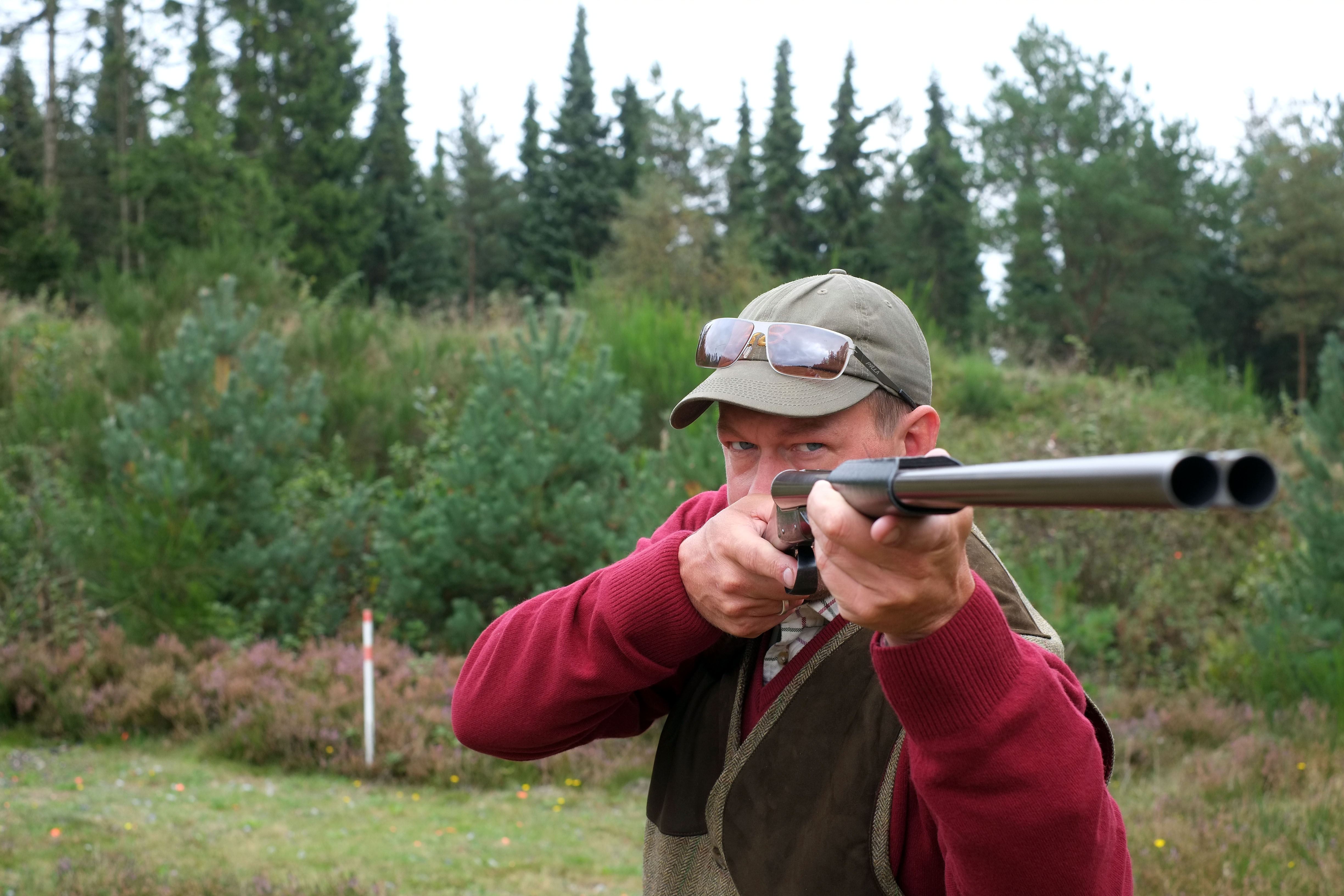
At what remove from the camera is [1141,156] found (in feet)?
118

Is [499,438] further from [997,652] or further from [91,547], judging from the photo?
[997,652]

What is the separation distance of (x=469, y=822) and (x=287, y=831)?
1.07 meters

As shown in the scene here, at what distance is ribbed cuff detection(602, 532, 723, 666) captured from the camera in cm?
177

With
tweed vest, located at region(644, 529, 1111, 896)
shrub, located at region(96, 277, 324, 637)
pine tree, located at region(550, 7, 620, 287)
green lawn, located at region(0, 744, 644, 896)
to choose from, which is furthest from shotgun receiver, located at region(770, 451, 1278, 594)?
pine tree, located at region(550, 7, 620, 287)

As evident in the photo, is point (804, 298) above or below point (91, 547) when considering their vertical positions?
above

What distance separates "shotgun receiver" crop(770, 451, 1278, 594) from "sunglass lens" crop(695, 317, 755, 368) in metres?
0.74

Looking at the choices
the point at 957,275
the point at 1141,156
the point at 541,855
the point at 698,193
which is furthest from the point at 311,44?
the point at 541,855

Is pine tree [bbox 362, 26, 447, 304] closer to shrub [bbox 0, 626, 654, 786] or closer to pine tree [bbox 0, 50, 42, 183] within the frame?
pine tree [bbox 0, 50, 42, 183]

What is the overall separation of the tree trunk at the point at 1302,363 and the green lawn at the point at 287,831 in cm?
2856

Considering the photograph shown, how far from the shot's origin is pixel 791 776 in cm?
171

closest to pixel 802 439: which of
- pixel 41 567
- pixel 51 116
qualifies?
pixel 41 567

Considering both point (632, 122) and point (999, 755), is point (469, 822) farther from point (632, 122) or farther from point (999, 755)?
point (632, 122)

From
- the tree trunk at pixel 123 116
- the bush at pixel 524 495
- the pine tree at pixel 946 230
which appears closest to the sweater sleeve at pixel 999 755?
the bush at pixel 524 495

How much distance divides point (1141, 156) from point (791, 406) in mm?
38443
